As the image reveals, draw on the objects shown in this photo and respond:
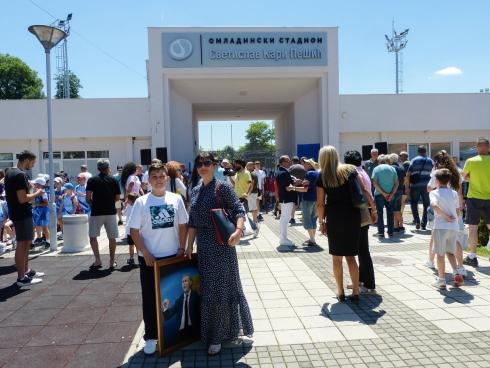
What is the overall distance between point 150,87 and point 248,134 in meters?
78.0

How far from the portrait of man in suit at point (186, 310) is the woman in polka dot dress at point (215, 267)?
0.18m

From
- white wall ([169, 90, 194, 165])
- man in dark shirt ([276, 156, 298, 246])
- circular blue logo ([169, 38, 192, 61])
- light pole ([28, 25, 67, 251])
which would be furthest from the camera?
white wall ([169, 90, 194, 165])

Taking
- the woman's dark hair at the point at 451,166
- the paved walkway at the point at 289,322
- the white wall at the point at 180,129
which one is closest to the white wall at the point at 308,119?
the white wall at the point at 180,129

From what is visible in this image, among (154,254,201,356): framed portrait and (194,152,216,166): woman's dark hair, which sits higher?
(194,152,216,166): woman's dark hair

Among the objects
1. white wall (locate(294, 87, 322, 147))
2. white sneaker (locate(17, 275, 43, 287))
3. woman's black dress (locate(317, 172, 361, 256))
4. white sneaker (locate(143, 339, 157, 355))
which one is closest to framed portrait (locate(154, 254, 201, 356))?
white sneaker (locate(143, 339, 157, 355))

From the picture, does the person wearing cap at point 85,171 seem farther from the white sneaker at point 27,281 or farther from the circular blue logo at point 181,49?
the circular blue logo at point 181,49

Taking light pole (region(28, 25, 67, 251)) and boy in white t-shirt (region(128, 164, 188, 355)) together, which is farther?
light pole (region(28, 25, 67, 251))

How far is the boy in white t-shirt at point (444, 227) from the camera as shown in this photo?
18.4 ft

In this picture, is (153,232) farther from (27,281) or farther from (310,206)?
(310,206)

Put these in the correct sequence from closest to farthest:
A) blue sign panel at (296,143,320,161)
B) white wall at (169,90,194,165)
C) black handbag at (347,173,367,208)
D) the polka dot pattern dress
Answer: the polka dot pattern dress
black handbag at (347,173,367,208)
blue sign panel at (296,143,320,161)
white wall at (169,90,194,165)

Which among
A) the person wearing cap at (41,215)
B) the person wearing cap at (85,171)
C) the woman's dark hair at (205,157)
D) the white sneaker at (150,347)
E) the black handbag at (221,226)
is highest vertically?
the woman's dark hair at (205,157)

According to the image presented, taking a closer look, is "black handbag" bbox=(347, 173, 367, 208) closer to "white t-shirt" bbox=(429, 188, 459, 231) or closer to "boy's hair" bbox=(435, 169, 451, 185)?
"white t-shirt" bbox=(429, 188, 459, 231)

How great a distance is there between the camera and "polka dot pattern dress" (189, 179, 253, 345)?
389 centimetres

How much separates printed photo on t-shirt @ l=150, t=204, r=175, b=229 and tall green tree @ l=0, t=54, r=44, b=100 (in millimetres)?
58126
